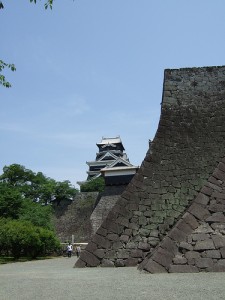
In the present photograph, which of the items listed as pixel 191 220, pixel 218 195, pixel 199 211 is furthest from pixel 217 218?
pixel 218 195

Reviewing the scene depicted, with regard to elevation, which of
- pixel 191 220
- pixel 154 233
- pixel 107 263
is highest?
pixel 191 220

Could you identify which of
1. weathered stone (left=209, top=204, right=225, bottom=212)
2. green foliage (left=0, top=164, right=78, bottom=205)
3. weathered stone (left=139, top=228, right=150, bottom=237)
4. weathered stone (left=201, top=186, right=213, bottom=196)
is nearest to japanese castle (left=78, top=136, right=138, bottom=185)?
green foliage (left=0, top=164, right=78, bottom=205)

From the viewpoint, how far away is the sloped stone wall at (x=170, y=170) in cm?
1004

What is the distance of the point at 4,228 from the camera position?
70.9ft

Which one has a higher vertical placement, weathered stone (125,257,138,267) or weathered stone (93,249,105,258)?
weathered stone (93,249,105,258)

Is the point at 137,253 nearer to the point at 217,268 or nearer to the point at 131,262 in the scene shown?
the point at 131,262

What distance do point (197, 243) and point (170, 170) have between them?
3546mm

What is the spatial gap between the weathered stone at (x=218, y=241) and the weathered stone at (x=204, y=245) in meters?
0.08

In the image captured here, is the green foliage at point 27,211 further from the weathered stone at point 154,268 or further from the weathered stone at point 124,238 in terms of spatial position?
the weathered stone at point 154,268

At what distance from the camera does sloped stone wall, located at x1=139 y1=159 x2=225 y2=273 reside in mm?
7594

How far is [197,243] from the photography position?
7.85 metres

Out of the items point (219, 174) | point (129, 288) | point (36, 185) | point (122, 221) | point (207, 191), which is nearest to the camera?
point (129, 288)

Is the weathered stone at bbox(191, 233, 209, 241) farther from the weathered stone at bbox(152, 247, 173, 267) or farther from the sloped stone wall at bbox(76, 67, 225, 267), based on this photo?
the sloped stone wall at bbox(76, 67, 225, 267)

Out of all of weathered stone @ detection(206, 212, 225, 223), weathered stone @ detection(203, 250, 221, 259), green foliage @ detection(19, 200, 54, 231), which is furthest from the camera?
green foliage @ detection(19, 200, 54, 231)
